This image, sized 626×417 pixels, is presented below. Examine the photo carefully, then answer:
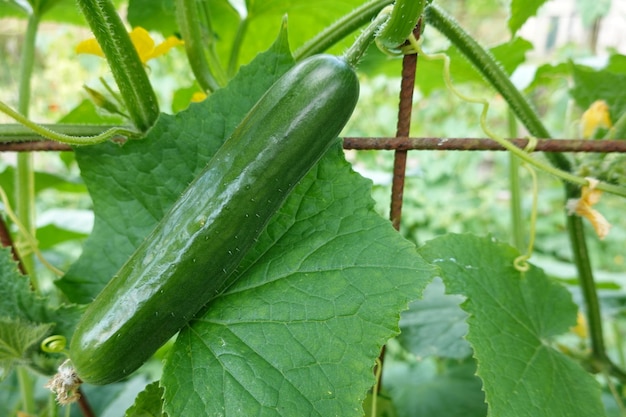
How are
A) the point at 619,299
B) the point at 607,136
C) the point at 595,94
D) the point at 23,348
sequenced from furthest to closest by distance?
the point at 619,299
the point at 595,94
the point at 607,136
the point at 23,348

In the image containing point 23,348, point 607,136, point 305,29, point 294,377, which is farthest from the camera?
point 305,29

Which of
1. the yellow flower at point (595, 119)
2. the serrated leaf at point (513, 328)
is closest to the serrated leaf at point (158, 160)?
the serrated leaf at point (513, 328)

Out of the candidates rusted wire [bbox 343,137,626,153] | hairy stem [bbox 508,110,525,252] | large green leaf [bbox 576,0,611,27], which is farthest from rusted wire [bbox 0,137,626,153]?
large green leaf [bbox 576,0,611,27]

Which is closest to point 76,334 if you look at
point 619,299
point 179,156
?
point 179,156

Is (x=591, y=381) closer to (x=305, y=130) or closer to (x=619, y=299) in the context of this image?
(x=305, y=130)

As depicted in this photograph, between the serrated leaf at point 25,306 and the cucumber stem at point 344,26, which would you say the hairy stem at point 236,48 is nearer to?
the cucumber stem at point 344,26

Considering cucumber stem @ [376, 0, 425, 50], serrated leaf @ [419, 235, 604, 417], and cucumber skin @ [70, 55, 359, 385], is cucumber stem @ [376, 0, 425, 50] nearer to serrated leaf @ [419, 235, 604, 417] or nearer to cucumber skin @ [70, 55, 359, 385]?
cucumber skin @ [70, 55, 359, 385]

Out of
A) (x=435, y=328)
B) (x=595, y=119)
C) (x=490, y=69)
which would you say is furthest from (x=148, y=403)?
(x=595, y=119)
